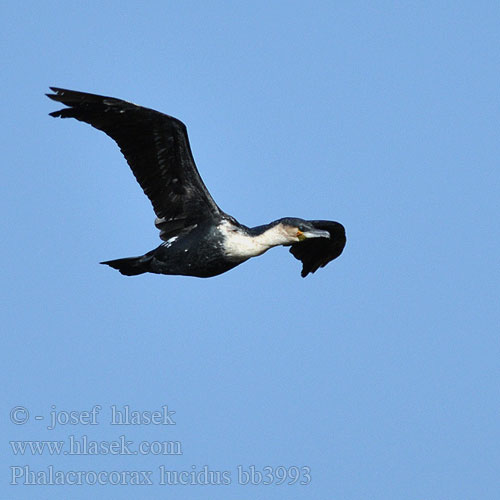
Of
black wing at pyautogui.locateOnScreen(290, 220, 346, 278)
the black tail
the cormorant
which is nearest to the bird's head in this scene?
the cormorant

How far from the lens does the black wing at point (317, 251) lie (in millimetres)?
13914

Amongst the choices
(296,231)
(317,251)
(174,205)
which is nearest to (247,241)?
(296,231)

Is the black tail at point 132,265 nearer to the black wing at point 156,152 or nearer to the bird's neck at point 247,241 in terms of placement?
the black wing at point 156,152

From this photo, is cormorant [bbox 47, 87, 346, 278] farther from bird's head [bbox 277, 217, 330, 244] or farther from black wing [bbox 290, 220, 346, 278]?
black wing [bbox 290, 220, 346, 278]

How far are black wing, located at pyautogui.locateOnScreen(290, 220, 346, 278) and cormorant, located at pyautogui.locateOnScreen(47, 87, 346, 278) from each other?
170cm

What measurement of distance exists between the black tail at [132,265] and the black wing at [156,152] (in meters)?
0.35

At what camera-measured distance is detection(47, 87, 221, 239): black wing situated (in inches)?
456

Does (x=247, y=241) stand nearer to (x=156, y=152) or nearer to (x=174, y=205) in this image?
(x=174, y=205)

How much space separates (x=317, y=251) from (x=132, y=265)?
101 inches

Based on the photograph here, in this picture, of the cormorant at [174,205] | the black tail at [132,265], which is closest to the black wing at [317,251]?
the cormorant at [174,205]

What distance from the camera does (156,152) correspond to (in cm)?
1213

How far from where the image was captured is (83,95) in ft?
37.6

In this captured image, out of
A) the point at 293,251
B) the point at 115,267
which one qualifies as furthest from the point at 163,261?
the point at 293,251

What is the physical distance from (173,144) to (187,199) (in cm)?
68
